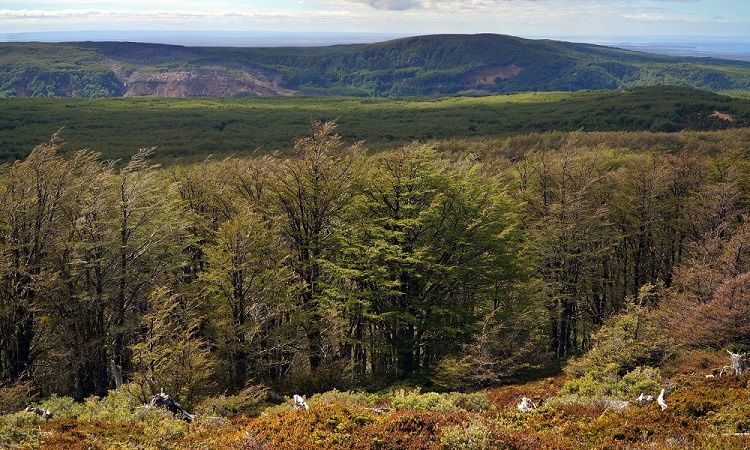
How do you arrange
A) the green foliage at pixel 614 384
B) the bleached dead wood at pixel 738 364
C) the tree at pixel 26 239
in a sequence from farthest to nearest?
the tree at pixel 26 239, the green foliage at pixel 614 384, the bleached dead wood at pixel 738 364

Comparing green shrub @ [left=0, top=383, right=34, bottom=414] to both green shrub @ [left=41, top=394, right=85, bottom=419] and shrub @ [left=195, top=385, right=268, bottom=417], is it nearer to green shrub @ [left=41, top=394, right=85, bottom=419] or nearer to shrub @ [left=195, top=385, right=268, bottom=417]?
green shrub @ [left=41, top=394, right=85, bottom=419]

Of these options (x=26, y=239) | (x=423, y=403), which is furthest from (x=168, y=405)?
(x=26, y=239)

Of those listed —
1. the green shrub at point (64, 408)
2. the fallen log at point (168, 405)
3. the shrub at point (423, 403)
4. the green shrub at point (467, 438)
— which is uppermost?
the green shrub at point (467, 438)

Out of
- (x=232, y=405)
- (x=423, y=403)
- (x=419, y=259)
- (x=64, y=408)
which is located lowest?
(x=64, y=408)

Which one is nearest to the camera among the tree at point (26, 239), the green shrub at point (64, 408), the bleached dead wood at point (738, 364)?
the bleached dead wood at point (738, 364)

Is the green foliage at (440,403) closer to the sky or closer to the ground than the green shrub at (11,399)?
closer to the sky

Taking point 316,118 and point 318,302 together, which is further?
point 316,118

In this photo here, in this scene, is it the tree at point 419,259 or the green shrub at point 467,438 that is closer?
the green shrub at point 467,438

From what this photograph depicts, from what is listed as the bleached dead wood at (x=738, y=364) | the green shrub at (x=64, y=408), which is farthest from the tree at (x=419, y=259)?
the green shrub at (x=64, y=408)

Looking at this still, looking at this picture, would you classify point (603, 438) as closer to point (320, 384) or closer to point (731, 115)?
point (320, 384)

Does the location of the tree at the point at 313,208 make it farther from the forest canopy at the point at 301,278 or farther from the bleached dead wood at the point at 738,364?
the bleached dead wood at the point at 738,364

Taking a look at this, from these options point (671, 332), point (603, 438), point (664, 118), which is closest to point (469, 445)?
point (603, 438)

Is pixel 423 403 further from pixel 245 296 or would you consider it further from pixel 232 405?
pixel 245 296

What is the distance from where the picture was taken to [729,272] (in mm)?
21297
